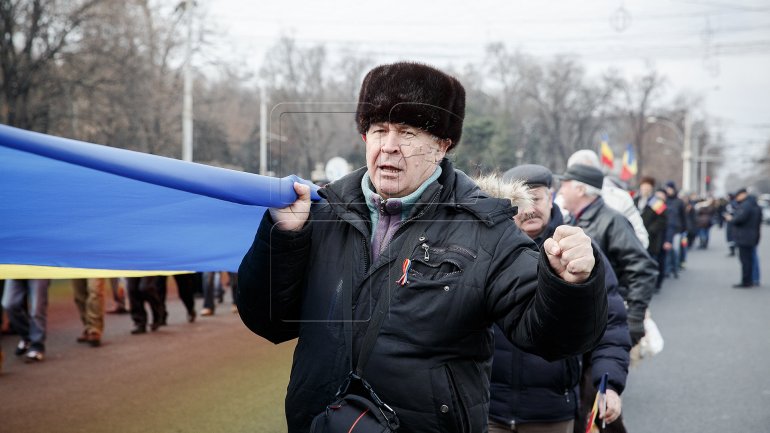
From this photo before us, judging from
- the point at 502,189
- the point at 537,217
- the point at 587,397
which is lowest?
the point at 587,397

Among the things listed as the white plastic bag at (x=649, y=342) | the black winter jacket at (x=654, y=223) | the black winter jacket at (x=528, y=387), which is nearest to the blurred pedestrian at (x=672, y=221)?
the black winter jacket at (x=654, y=223)

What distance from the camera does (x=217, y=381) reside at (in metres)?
7.81

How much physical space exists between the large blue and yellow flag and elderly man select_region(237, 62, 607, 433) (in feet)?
0.72

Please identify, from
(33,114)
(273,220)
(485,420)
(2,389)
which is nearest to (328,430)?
(485,420)

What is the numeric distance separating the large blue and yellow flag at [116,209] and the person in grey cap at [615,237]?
2351mm

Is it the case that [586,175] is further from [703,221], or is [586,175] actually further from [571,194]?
[703,221]

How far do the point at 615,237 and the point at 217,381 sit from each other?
4.27 meters

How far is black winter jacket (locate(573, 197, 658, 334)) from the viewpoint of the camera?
5332mm

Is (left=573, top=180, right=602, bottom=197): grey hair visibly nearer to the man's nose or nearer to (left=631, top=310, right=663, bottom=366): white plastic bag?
(left=631, top=310, right=663, bottom=366): white plastic bag

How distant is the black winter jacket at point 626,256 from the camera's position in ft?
17.5

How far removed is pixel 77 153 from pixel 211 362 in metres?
6.66

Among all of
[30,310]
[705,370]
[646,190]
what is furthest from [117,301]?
[646,190]

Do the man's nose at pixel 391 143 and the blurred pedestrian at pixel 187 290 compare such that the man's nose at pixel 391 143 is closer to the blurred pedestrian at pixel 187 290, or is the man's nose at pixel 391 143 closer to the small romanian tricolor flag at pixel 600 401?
the small romanian tricolor flag at pixel 600 401

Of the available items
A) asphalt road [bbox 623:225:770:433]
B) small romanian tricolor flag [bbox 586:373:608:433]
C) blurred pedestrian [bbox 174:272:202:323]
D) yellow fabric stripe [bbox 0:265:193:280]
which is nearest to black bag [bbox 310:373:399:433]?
small romanian tricolor flag [bbox 586:373:608:433]
